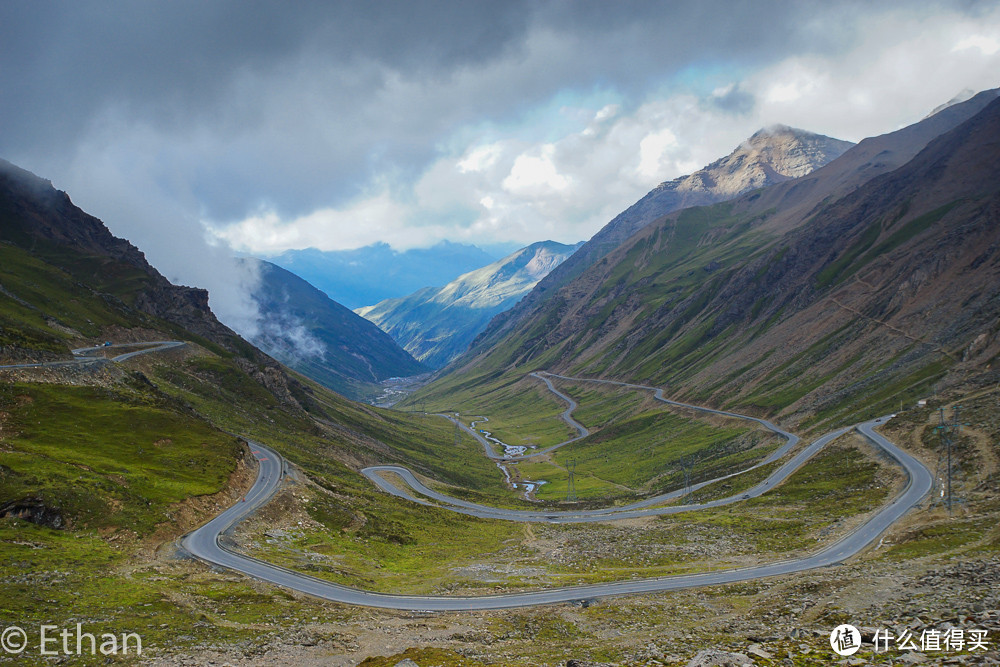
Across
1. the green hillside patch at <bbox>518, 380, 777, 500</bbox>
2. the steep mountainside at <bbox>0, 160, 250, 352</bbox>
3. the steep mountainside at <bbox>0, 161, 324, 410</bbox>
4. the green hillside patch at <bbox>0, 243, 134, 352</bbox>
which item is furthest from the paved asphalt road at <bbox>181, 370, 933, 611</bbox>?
the steep mountainside at <bbox>0, 160, 250, 352</bbox>

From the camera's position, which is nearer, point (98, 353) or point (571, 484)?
point (98, 353)

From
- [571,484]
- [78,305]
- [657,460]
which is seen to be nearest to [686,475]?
[571,484]

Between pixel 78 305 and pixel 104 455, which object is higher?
pixel 78 305

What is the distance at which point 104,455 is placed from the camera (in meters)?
65.2

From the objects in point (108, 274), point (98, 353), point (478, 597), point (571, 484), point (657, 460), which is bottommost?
point (571, 484)

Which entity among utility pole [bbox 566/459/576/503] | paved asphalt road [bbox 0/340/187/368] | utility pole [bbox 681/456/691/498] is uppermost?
paved asphalt road [bbox 0/340/187/368]

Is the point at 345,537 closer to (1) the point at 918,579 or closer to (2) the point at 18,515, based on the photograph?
(2) the point at 18,515

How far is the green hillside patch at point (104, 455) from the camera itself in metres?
51.4

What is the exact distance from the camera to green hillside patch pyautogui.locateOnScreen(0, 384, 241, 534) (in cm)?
5144

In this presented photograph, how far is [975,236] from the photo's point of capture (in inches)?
7082

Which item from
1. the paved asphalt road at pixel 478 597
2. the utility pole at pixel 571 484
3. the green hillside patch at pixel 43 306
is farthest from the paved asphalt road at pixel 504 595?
the utility pole at pixel 571 484

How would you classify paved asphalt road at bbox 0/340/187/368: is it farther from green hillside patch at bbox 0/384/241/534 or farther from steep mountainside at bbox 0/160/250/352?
steep mountainside at bbox 0/160/250/352

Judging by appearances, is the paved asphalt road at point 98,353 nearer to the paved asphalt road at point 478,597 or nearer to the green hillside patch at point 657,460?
the paved asphalt road at point 478,597

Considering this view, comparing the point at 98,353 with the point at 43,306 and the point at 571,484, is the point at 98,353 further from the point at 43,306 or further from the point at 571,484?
the point at 571,484
